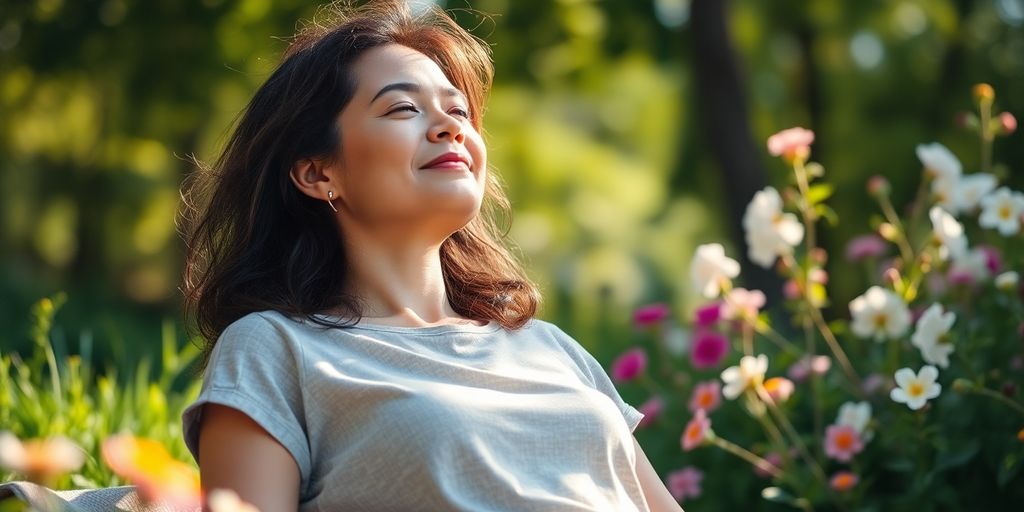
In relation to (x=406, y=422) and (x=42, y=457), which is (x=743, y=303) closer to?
(x=406, y=422)

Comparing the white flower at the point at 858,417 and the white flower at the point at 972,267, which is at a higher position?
the white flower at the point at 972,267

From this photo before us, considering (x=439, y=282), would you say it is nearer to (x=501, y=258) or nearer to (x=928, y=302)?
(x=501, y=258)

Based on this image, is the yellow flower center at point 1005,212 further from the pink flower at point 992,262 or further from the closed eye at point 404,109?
the closed eye at point 404,109

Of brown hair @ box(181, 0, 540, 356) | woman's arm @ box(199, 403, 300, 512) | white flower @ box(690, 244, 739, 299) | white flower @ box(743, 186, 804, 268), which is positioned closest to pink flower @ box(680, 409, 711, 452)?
white flower @ box(690, 244, 739, 299)

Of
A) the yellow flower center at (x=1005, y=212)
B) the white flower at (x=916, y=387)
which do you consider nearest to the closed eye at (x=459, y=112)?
the white flower at (x=916, y=387)

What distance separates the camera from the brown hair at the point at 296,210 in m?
2.04

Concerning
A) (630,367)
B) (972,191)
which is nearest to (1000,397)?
(972,191)

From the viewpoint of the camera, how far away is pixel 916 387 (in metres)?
2.60

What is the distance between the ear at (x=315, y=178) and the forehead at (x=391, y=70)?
13cm

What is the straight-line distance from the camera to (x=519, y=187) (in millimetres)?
10336

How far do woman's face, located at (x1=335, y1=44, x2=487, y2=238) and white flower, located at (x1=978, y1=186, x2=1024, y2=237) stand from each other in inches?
62.4

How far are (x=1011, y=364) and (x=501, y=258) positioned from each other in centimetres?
134

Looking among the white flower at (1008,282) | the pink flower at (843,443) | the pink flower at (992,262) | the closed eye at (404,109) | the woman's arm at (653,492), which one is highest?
the closed eye at (404,109)

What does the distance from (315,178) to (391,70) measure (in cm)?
22
